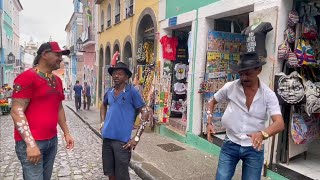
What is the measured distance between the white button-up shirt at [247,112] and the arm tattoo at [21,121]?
75.1 inches

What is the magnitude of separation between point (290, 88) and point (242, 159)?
5.83 ft

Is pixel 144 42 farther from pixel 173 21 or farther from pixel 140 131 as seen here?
pixel 140 131

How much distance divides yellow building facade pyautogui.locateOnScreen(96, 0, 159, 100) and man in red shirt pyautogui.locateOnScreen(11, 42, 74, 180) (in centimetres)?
624

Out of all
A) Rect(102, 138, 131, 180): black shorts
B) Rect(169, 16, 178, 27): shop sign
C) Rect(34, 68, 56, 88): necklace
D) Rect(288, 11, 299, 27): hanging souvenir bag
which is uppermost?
Rect(169, 16, 178, 27): shop sign

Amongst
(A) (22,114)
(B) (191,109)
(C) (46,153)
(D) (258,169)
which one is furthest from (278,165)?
(A) (22,114)

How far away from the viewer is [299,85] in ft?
14.7

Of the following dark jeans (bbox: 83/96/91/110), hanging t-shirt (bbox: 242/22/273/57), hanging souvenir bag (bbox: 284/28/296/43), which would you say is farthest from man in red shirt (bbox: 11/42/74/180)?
dark jeans (bbox: 83/96/91/110)

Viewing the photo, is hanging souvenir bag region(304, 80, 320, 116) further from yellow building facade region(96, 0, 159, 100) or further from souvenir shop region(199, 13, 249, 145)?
yellow building facade region(96, 0, 159, 100)

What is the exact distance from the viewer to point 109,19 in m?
16.3

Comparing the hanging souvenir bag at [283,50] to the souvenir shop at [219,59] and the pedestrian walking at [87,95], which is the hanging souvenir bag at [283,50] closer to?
the souvenir shop at [219,59]

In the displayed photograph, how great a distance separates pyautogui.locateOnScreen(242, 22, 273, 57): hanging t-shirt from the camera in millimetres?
4785

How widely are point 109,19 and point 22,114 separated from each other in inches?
549

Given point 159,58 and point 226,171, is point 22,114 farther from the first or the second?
point 159,58

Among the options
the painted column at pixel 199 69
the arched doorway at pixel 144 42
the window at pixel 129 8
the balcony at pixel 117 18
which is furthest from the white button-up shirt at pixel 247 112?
the balcony at pixel 117 18
